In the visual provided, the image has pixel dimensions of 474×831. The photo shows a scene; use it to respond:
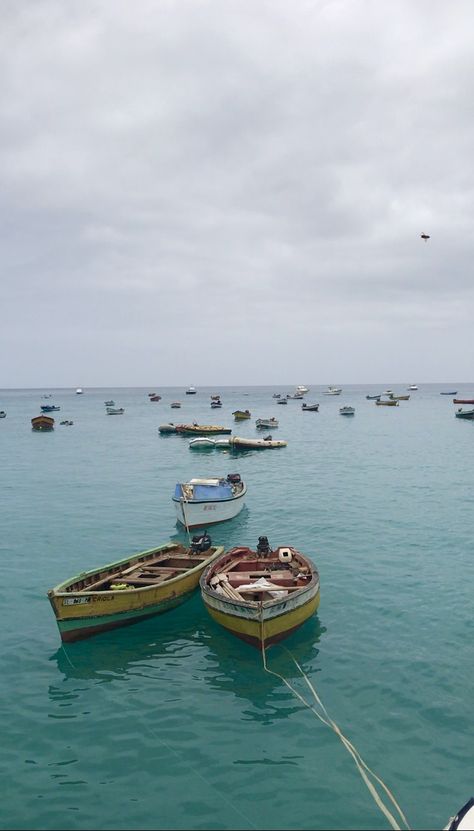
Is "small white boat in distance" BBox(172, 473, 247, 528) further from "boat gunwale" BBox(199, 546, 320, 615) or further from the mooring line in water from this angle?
the mooring line in water

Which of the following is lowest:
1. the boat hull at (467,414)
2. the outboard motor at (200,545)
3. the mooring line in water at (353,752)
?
the mooring line in water at (353,752)

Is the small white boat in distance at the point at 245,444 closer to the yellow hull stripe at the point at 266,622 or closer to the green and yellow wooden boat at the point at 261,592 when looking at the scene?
the green and yellow wooden boat at the point at 261,592

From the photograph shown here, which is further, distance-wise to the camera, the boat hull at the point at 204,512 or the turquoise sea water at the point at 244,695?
the boat hull at the point at 204,512

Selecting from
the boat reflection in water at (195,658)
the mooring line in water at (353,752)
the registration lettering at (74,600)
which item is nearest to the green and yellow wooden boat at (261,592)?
the mooring line in water at (353,752)

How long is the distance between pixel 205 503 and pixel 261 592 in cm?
1365

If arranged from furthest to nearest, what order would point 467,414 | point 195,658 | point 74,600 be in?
point 467,414, point 74,600, point 195,658

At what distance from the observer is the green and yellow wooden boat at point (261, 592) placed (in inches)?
598

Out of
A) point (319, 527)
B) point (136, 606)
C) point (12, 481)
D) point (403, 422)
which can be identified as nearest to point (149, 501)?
point (319, 527)

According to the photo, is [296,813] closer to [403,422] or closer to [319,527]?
[319,527]

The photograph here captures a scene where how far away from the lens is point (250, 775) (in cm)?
1068

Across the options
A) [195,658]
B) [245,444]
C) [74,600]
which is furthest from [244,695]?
[245,444]

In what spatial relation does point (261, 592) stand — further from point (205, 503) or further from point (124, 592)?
point (205, 503)

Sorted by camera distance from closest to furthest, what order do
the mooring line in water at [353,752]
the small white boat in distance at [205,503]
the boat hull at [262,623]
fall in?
the mooring line in water at [353,752]
the boat hull at [262,623]
the small white boat in distance at [205,503]

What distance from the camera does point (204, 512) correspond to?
1204 inches
